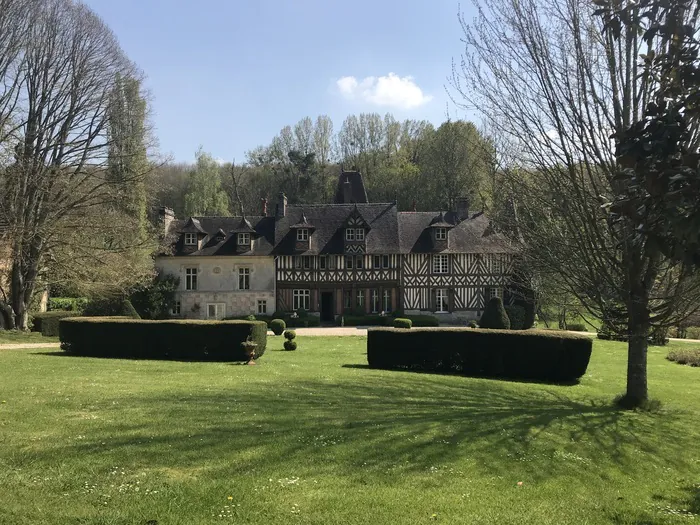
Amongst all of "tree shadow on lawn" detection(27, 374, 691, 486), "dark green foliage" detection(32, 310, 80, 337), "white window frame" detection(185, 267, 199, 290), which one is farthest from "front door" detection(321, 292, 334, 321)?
Result: "tree shadow on lawn" detection(27, 374, 691, 486)

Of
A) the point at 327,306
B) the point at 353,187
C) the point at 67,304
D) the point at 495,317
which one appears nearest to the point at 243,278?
the point at 327,306

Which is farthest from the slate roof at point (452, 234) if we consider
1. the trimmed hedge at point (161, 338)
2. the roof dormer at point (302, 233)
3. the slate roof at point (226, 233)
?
the trimmed hedge at point (161, 338)

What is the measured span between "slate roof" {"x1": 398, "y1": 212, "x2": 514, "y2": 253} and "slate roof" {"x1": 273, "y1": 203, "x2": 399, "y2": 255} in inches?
31.2

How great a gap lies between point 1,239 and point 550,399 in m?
19.5

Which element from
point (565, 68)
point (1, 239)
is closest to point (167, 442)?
point (565, 68)

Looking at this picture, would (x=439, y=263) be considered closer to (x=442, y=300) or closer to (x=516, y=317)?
(x=442, y=300)

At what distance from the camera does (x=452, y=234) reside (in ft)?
111

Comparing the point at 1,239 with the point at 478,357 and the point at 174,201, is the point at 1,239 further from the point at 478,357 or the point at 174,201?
the point at 174,201

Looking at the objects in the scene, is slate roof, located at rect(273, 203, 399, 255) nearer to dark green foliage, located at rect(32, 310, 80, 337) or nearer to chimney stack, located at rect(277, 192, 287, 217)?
chimney stack, located at rect(277, 192, 287, 217)

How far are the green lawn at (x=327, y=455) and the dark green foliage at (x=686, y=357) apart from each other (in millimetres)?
8717

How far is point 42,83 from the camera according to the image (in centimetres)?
2106

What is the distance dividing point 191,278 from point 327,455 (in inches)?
1179

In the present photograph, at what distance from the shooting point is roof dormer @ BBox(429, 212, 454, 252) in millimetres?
32906

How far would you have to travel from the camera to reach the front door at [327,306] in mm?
33375
